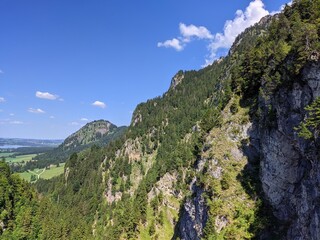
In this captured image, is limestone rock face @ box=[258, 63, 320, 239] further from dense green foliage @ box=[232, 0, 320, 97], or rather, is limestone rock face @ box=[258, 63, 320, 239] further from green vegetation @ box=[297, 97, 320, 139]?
dense green foliage @ box=[232, 0, 320, 97]

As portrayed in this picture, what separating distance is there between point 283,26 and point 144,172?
12081 centimetres

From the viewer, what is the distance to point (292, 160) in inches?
1934

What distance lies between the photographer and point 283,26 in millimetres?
63656

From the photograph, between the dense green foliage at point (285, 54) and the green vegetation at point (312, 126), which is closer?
the green vegetation at point (312, 126)

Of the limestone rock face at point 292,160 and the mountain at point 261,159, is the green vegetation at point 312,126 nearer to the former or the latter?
the mountain at point 261,159

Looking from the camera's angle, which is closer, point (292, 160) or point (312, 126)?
point (312, 126)

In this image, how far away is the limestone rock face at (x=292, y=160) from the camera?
38.0 meters

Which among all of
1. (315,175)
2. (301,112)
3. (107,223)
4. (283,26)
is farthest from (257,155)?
(107,223)

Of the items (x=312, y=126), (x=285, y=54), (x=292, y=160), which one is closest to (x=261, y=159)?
(x=292, y=160)

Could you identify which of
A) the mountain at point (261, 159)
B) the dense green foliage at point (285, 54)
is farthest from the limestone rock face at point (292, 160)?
the dense green foliage at point (285, 54)

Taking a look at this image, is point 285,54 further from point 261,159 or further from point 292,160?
point 261,159

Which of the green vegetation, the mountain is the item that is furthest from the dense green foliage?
the green vegetation

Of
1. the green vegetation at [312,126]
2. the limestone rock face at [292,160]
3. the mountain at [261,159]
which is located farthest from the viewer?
the mountain at [261,159]

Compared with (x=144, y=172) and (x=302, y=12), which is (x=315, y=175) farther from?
(x=144, y=172)
